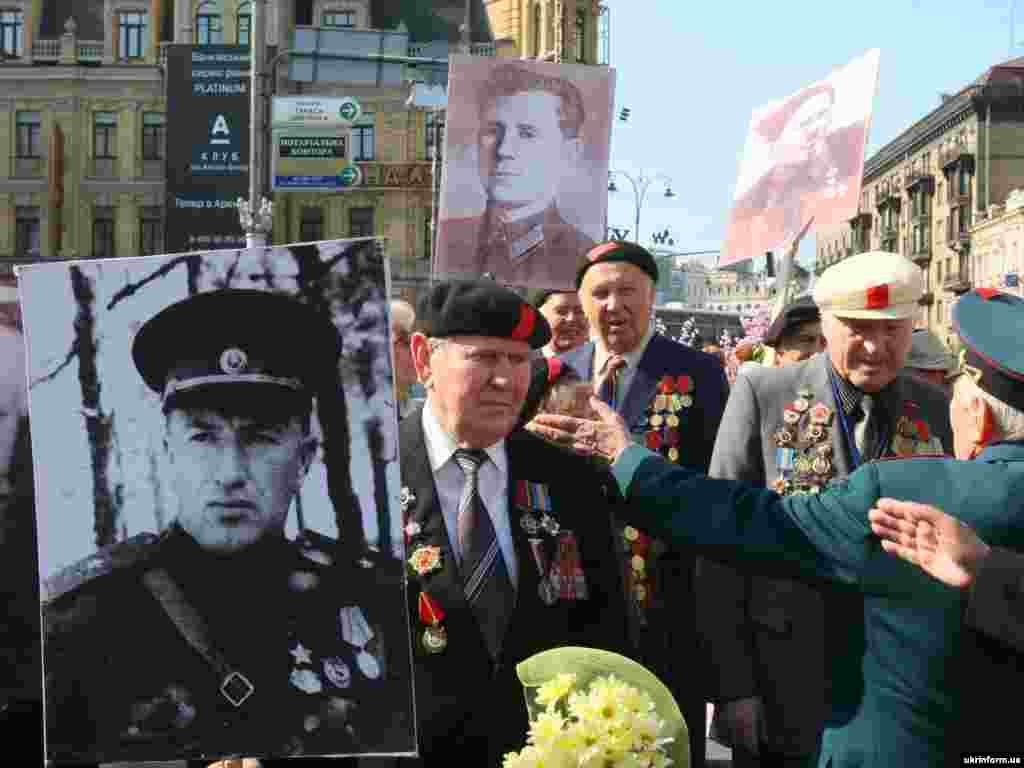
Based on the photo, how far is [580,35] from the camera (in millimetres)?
56156

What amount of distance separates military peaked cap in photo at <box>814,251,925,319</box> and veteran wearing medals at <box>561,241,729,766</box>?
667 millimetres

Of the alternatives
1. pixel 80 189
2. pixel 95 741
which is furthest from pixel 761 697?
pixel 80 189

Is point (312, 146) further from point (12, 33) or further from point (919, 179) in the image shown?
point (919, 179)

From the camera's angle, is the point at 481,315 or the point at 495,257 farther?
the point at 495,257

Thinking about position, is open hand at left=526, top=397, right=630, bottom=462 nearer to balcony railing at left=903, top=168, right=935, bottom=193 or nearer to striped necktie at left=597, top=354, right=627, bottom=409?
striped necktie at left=597, top=354, right=627, bottom=409

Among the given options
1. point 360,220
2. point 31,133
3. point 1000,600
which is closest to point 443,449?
point 1000,600

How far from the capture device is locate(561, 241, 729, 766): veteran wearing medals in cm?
452

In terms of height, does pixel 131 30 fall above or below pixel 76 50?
above

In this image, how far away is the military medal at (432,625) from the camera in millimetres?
3396

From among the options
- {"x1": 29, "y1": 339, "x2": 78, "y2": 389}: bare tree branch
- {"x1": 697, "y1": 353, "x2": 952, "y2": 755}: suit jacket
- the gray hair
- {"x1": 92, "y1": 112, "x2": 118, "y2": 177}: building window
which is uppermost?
{"x1": 92, "y1": 112, "x2": 118, "y2": 177}: building window

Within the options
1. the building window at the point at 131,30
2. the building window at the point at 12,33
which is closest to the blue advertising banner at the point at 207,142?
the building window at the point at 131,30

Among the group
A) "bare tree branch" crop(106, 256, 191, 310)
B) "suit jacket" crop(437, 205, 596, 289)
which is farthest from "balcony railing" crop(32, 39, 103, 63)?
"bare tree branch" crop(106, 256, 191, 310)

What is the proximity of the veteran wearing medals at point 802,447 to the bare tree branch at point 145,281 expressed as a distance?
5.66 ft

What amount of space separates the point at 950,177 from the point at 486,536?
79.1 m
